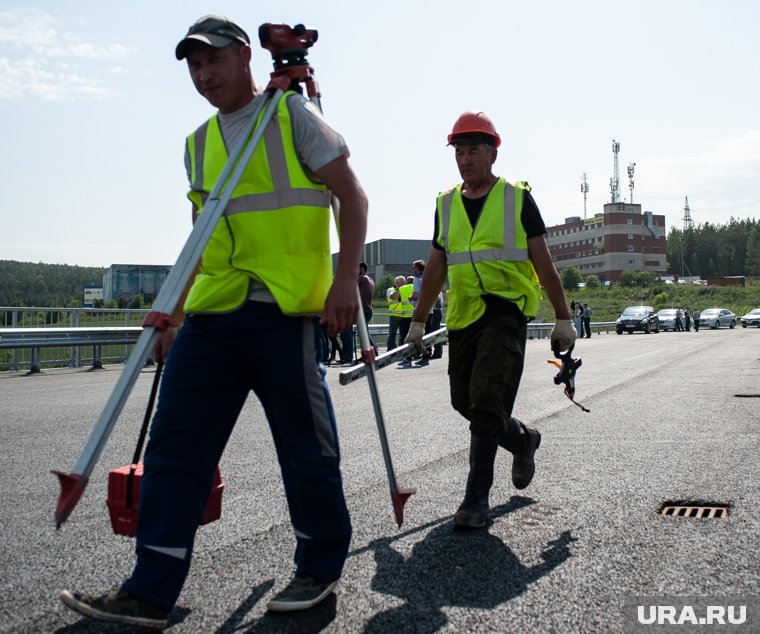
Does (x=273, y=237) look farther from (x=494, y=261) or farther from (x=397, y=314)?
(x=397, y=314)

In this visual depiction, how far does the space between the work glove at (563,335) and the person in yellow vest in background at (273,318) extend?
1.79 m

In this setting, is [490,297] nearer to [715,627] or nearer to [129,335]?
[715,627]

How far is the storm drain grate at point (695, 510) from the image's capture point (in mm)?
3873

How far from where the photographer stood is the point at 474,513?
3693 millimetres

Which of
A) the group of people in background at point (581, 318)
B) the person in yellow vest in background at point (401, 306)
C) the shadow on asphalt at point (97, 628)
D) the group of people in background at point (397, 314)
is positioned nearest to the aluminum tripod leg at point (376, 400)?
the shadow on asphalt at point (97, 628)

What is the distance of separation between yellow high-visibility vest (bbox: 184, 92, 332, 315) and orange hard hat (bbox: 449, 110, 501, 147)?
4.91ft

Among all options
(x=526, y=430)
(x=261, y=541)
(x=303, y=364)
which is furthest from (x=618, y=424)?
(x=303, y=364)

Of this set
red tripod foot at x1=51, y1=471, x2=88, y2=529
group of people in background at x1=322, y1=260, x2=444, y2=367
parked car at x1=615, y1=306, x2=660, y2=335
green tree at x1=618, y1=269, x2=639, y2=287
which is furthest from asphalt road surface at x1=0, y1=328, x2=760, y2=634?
green tree at x1=618, y1=269, x2=639, y2=287

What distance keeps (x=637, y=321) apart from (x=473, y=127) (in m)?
43.6

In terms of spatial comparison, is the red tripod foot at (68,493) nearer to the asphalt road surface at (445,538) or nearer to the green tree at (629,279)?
the asphalt road surface at (445,538)

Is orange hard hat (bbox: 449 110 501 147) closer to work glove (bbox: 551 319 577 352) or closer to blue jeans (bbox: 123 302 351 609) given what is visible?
work glove (bbox: 551 319 577 352)

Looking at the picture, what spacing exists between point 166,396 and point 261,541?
1.06 m

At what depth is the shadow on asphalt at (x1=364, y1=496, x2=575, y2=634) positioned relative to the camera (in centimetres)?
262

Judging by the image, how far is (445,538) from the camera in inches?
140
